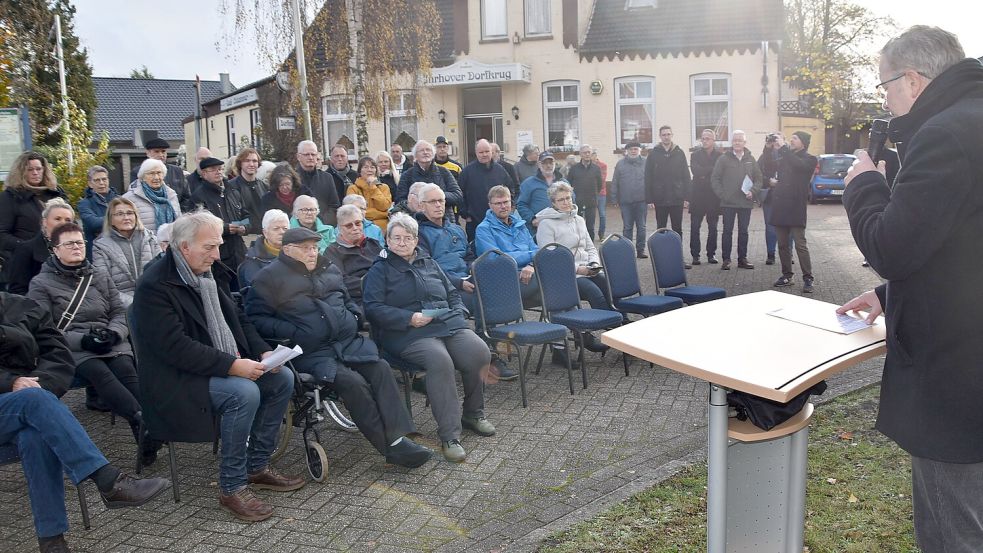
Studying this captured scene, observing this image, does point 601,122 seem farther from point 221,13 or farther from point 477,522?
point 477,522

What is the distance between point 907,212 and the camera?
2.47 metres

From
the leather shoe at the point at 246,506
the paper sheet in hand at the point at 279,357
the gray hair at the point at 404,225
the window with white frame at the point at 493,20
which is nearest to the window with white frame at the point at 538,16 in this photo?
the window with white frame at the point at 493,20

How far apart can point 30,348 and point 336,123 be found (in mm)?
24388

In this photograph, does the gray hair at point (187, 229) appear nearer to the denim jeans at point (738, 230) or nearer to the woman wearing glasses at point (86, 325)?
the woman wearing glasses at point (86, 325)

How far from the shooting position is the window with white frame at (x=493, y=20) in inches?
993

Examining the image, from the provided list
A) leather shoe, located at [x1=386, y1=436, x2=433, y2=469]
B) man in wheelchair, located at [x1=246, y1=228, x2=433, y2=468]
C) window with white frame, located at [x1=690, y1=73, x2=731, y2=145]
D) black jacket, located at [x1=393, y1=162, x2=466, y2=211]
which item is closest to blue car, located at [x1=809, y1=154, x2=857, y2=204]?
window with white frame, located at [x1=690, y1=73, x2=731, y2=145]

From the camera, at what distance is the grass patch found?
156 inches

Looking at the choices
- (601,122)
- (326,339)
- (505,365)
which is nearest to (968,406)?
(326,339)

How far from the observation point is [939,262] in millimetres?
2529

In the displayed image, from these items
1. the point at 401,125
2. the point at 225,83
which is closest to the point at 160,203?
the point at 401,125

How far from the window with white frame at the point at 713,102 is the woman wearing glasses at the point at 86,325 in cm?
2026

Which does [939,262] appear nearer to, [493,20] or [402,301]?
[402,301]

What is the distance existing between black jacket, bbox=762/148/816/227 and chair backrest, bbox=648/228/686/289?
2936mm

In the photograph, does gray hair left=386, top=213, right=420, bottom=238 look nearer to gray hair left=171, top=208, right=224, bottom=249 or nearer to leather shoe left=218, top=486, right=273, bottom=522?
gray hair left=171, top=208, right=224, bottom=249
